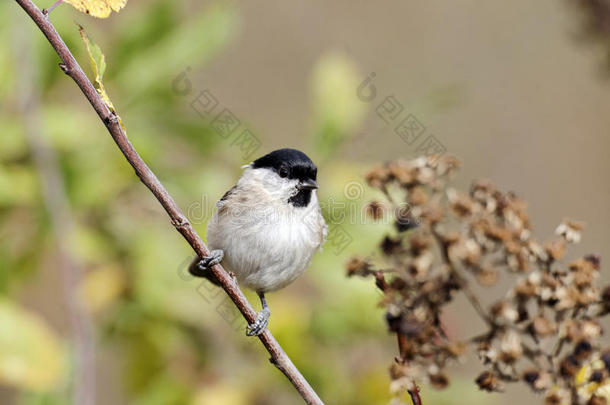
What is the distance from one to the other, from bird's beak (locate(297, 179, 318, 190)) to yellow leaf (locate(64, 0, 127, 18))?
106 centimetres

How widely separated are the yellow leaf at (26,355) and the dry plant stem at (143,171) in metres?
0.93

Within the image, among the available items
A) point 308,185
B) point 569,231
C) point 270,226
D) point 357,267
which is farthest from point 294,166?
point 569,231

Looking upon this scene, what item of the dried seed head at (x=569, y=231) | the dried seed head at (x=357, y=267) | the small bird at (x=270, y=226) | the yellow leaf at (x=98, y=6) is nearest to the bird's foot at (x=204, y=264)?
the small bird at (x=270, y=226)

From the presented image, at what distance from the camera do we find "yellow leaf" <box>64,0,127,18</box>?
1006mm

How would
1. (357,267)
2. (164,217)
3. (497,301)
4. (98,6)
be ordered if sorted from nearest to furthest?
(98,6) → (497,301) → (357,267) → (164,217)

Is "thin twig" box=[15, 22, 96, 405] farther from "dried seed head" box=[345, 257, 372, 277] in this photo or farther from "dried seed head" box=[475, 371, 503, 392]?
"dried seed head" box=[475, 371, 503, 392]

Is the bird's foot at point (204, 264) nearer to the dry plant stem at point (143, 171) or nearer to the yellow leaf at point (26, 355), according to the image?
the dry plant stem at point (143, 171)

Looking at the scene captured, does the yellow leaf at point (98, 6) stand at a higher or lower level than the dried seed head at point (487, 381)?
higher

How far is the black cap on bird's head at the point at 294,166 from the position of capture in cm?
201

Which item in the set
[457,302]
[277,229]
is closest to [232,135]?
[277,229]

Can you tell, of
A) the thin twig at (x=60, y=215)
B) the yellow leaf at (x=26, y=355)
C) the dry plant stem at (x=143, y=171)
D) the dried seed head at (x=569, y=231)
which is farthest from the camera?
the yellow leaf at (x=26, y=355)

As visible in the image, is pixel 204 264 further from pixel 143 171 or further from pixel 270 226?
pixel 270 226

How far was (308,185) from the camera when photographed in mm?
2018

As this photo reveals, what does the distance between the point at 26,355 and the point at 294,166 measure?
0.92 meters
